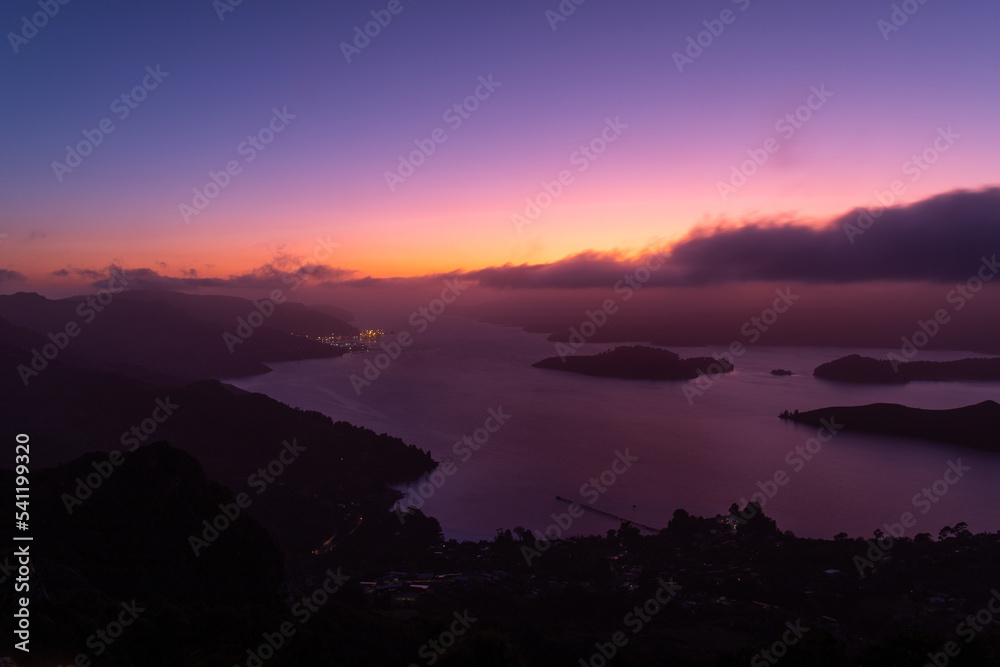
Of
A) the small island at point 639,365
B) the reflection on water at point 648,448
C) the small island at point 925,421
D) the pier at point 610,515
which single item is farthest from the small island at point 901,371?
the pier at point 610,515

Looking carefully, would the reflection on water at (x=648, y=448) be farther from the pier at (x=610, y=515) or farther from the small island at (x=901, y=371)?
the small island at (x=901, y=371)

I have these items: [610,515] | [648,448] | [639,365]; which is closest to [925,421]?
[648,448]

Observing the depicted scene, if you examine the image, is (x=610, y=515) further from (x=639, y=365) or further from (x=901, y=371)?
(x=901, y=371)

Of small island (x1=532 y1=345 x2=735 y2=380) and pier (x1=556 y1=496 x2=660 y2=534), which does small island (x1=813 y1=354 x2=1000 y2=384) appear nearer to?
small island (x1=532 y1=345 x2=735 y2=380)

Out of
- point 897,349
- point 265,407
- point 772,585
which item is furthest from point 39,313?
point 897,349

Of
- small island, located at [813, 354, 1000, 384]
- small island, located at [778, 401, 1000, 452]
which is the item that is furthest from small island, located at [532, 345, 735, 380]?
small island, located at [778, 401, 1000, 452]
